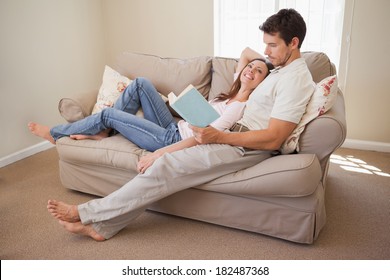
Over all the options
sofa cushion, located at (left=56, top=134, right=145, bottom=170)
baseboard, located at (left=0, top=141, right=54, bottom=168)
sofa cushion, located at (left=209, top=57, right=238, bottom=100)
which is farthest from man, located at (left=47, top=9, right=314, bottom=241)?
baseboard, located at (left=0, top=141, right=54, bottom=168)

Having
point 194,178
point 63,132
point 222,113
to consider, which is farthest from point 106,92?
point 194,178

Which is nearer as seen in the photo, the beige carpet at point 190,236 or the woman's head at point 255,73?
the beige carpet at point 190,236

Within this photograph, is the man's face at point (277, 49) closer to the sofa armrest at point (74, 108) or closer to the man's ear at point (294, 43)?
the man's ear at point (294, 43)

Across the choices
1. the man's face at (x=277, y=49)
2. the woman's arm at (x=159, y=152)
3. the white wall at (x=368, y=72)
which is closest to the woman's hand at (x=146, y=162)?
the woman's arm at (x=159, y=152)

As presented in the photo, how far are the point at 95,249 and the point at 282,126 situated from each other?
1069 mm

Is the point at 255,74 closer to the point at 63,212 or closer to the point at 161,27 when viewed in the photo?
the point at 63,212

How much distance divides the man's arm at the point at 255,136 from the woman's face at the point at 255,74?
41cm

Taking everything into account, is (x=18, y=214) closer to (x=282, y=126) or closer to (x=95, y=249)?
(x=95, y=249)

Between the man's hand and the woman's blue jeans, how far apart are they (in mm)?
285

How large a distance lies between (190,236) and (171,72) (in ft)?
3.89

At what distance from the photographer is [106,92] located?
2365 mm

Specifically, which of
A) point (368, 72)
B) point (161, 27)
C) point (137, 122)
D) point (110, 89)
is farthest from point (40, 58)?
point (368, 72)

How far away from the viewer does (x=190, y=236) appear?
5.86 feet

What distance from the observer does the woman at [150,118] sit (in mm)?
1950
